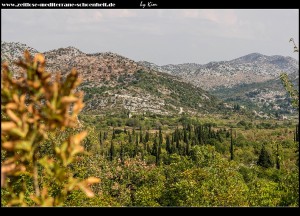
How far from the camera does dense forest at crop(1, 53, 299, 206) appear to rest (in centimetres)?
317

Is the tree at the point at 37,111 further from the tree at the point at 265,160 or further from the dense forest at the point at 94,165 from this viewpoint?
the tree at the point at 265,160

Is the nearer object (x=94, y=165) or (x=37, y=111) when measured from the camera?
(x=37, y=111)

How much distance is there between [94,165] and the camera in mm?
44156

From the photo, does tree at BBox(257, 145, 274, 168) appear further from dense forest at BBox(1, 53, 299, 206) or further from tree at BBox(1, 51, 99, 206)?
tree at BBox(1, 51, 99, 206)

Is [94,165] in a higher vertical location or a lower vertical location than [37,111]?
lower

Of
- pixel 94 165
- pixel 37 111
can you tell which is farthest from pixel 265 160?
pixel 37 111

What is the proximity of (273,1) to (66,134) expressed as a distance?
31.8 meters

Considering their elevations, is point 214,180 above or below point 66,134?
below

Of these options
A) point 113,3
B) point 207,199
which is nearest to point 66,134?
point 207,199

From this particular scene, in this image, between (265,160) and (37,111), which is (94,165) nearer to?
(265,160)

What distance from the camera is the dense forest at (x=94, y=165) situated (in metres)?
3.17

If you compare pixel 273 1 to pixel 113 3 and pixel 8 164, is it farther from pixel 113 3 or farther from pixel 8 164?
pixel 8 164

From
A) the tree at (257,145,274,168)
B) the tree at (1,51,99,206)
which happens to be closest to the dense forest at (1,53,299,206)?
the tree at (1,51,99,206)
